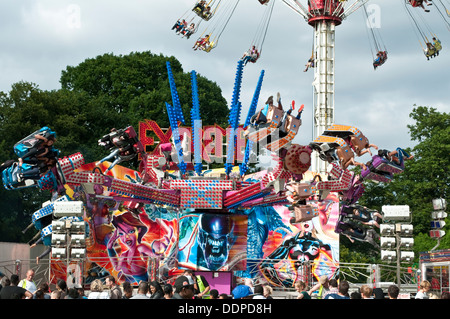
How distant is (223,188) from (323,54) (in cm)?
1515

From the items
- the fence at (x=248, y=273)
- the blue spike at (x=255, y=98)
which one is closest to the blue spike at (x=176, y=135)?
the blue spike at (x=255, y=98)

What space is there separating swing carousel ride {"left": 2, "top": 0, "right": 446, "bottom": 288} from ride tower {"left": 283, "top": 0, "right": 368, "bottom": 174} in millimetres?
61

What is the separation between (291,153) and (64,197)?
21.5 ft

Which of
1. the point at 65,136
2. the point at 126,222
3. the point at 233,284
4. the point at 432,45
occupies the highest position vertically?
the point at 432,45

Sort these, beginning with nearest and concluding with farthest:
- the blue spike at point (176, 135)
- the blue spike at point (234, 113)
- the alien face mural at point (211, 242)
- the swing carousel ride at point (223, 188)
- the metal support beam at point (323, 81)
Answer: the swing carousel ride at point (223, 188) → the alien face mural at point (211, 242) → the blue spike at point (234, 113) → the blue spike at point (176, 135) → the metal support beam at point (323, 81)

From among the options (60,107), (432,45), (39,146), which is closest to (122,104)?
(60,107)

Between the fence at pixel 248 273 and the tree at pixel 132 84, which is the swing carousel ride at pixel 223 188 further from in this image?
the tree at pixel 132 84

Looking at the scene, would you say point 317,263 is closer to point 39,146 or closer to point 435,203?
point 435,203

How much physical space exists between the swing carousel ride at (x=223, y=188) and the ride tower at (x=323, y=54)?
6cm

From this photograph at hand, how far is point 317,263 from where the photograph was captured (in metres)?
30.0

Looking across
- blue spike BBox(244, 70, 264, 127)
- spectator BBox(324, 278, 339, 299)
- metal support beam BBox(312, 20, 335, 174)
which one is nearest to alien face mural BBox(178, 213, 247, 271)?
blue spike BBox(244, 70, 264, 127)

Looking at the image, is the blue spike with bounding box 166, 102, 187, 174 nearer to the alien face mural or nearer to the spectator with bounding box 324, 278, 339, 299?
the alien face mural

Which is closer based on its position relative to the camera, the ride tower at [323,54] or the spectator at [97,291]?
the spectator at [97,291]

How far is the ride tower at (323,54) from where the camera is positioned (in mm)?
36656
